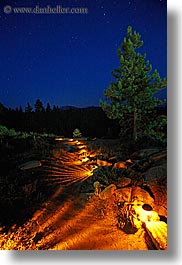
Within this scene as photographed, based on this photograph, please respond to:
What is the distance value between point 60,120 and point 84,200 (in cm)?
47

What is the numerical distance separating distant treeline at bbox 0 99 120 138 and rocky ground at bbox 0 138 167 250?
63 mm

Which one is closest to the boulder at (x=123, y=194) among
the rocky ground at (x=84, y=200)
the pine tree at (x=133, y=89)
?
the rocky ground at (x=84, y=200)

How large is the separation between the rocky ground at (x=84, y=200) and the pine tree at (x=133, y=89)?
0.16 meters

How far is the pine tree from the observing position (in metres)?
1.92

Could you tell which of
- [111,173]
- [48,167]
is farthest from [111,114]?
[48,167]

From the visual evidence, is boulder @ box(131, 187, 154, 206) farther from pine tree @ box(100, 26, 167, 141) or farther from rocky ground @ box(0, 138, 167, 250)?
pine tree @ box(100, 26, 167, 141)

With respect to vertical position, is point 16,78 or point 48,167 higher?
point 16,78

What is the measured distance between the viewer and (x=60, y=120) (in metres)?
1.94

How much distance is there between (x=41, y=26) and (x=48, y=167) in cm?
80

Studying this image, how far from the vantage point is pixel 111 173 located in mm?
1935

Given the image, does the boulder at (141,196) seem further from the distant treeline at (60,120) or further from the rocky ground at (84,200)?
the distant treeline at (60,120)

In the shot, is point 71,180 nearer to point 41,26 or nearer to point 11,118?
point 11,118

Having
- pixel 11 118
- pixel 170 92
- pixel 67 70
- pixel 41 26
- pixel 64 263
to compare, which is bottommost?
pixel 64 263

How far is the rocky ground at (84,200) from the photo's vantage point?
75.2 inches
